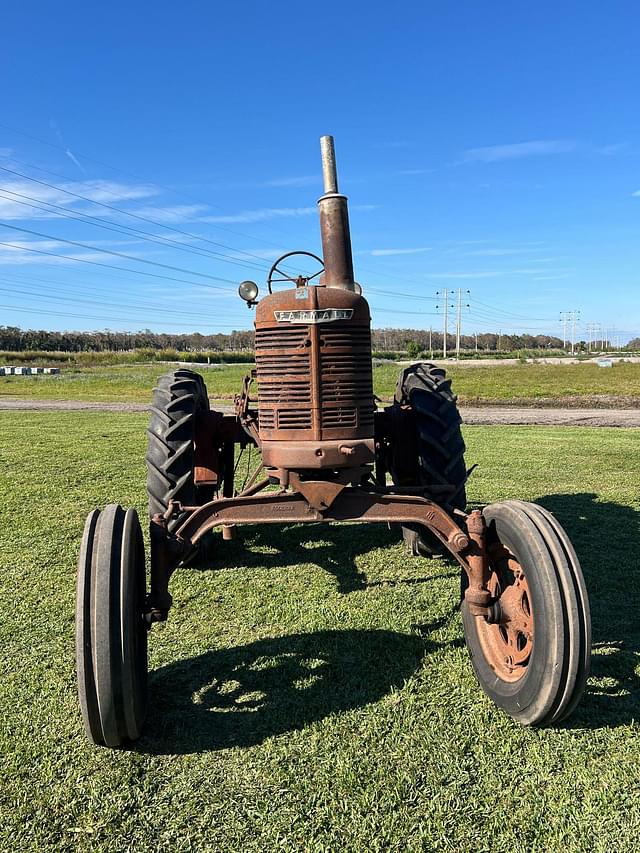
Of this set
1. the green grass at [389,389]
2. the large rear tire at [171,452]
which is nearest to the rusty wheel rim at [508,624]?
the large rear tire at [171,452]

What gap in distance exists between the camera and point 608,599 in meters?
4.44

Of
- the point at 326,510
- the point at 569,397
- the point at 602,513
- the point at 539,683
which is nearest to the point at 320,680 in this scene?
the point at 326,510

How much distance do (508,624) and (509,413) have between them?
16800 millimetres

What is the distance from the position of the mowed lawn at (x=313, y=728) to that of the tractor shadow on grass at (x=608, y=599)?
16 mm

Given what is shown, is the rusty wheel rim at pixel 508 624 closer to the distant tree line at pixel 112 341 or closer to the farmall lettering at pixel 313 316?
the farmall lettering at pixel 313 316

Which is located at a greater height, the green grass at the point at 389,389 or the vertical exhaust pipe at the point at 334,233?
the vertical exhaust pipe at the point at 334,233

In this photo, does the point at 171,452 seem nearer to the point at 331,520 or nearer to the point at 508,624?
the point at 331,520

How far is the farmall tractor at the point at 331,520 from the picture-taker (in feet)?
9.16

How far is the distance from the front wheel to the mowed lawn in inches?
6.2

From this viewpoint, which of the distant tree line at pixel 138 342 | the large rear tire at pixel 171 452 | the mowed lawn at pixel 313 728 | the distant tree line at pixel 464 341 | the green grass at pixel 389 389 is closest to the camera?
the mowed lawn at pixel 313 728

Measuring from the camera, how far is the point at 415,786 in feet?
8.56

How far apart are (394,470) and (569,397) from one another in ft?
67.4

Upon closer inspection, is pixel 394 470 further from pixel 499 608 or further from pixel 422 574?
pixel 499 608

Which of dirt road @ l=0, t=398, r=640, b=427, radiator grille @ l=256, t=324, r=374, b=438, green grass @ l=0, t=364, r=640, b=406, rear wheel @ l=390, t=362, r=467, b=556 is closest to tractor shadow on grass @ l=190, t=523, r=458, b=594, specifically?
rear wheel @ l=390, t=362, r=467, b=556
